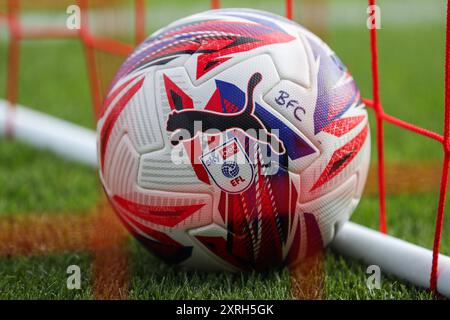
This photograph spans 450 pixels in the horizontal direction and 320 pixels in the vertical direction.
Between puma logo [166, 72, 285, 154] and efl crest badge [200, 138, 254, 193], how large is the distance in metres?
0.06

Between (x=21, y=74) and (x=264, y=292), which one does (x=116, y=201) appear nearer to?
(x=264, y=292)

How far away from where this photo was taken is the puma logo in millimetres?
2443

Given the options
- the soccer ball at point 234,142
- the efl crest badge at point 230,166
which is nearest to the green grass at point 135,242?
the soccer ball at point 234,142

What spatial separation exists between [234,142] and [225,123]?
7 cm

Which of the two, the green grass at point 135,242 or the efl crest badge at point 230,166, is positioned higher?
the efl crest badge at point 230,166

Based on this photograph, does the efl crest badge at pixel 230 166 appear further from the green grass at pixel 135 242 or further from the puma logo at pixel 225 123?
the green grass at pixel 135 242

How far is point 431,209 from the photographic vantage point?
3.64 m

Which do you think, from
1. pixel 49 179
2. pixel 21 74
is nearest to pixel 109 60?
pixel 21 74

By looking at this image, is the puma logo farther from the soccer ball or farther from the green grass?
the green grass

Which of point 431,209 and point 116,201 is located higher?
point 116,201

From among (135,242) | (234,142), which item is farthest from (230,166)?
(135,242)

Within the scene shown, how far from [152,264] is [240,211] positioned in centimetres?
61

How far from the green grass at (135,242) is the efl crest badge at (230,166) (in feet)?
1.32

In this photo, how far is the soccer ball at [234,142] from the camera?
246 cm
